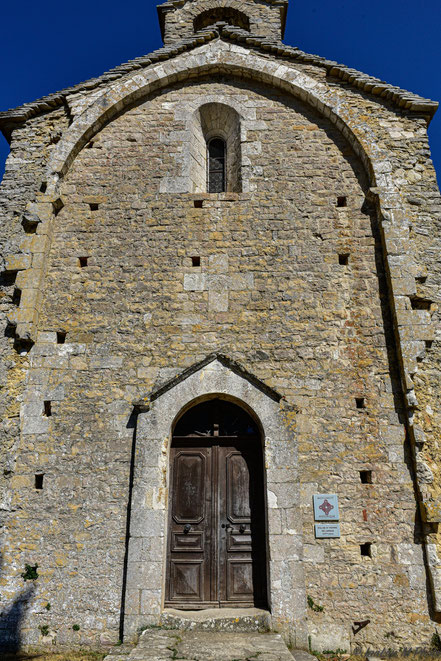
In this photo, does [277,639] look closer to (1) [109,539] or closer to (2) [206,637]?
(2) [206,637]

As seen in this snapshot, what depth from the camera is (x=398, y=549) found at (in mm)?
5832

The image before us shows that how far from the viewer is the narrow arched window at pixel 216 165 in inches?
331

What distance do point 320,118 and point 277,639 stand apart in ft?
24.2

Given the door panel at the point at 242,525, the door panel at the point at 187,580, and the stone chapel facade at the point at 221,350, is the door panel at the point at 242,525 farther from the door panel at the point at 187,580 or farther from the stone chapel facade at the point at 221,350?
the door panel at the point at 187,580

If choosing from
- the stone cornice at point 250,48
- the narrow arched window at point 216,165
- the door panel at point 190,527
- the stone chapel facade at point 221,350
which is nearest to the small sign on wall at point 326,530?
the stone chapel facade at point 221,350

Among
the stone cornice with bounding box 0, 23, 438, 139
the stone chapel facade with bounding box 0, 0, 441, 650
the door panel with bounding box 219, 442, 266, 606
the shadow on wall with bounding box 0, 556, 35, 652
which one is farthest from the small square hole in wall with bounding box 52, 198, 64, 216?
the shadow on wall with bounding box 0, 556, 35, 652

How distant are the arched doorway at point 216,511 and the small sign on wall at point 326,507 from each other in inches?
25.9

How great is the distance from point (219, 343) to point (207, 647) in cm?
347

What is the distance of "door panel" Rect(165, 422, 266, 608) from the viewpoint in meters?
5.93

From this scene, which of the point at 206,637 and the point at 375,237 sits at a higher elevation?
the point at 375,237

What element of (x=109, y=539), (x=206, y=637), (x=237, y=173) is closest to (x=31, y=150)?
(x=237, y=173)

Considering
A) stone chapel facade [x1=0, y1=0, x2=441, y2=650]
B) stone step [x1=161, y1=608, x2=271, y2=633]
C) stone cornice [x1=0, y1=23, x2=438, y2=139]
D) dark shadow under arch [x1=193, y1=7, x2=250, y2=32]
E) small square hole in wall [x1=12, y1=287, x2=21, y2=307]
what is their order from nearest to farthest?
stone step [x1=161, y1=608, x2=271, y2=633] → stone chapel facade [x1=0, y1=0, x2=441, y2=650] → small square hole in wall [x1=12, y1=287, x2=21, y2=307] → stone cornice [x1=0, y1=23, x2=438, y2=139] → dark shadow under arch [x1=193, y1=7, x2=250, y2=32]

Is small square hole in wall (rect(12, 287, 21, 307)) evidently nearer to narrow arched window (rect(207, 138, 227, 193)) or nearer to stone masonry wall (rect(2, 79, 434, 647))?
stone masonry wall (rect(2, 79, 434, 647))

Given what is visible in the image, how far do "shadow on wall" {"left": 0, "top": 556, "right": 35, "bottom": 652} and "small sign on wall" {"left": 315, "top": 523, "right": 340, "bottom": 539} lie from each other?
330cm
